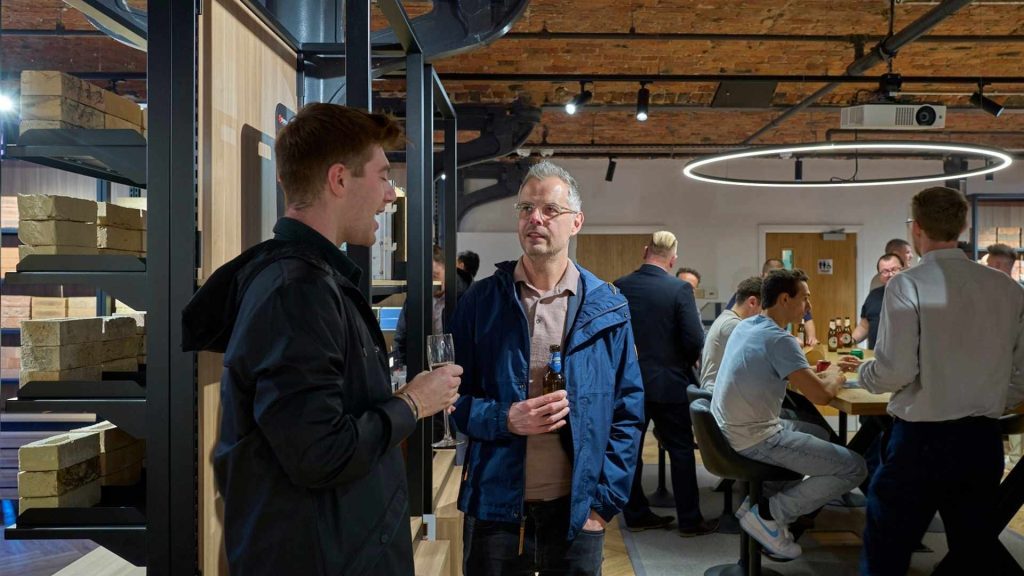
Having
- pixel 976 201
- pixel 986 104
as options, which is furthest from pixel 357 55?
pixel 976 201

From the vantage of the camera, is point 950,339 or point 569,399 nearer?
point 569,399

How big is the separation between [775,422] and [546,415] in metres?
2.06

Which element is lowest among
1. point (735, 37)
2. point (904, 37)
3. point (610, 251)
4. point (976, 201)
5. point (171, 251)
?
point (171, 251)

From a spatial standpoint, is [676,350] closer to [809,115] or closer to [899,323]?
[899,323]

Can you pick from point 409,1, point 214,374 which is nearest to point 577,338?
point 214,374

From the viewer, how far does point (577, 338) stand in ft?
6.67

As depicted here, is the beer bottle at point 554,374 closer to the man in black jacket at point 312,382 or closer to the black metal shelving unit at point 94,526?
the man in black jacket at point 312,382

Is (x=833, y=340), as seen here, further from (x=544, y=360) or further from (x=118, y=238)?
(x=118, y=238)

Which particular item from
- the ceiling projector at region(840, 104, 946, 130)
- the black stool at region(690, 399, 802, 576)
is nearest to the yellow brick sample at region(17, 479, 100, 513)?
the black stool at region(690, 399, 802, 576)

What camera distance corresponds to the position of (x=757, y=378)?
3.58 meters

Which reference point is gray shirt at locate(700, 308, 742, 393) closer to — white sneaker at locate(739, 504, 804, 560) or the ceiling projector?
white sneaker at locate(739, 504, 804, 560)

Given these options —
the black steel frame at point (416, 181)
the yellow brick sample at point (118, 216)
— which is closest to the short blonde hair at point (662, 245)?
the black steel frame at point (416, 181)

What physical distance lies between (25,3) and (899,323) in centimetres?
600

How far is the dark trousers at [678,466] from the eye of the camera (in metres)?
4.75
